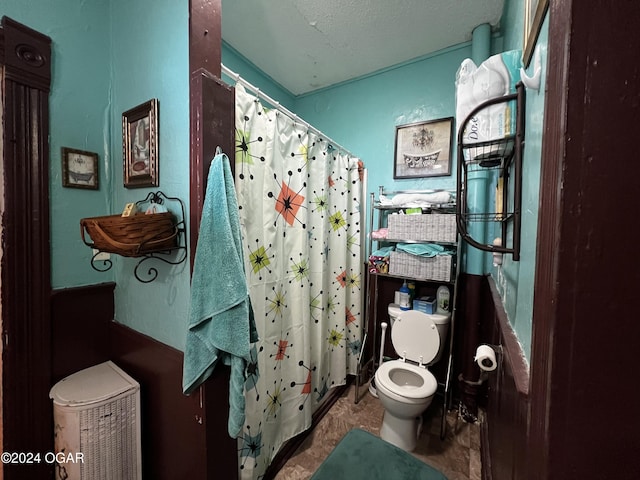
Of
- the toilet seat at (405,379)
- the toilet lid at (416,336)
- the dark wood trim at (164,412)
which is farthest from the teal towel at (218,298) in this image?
the toilet lid at (416,336)

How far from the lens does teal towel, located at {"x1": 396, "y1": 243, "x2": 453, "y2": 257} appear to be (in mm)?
1695

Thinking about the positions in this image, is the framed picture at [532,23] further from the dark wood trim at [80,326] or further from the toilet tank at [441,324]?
the dark wood trim at [80,326]

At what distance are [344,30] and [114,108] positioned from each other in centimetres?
150

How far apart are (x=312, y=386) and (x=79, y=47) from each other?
Answer: 2196 millimetres

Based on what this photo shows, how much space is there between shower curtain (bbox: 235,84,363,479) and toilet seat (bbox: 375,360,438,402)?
385 millimetres

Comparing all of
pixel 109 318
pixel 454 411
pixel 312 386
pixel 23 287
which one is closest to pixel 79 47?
pixel 23 287

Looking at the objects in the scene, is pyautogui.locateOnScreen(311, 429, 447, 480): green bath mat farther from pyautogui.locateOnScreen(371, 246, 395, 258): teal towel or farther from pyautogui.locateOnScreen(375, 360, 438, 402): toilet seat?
pyautogui.locateOnScreen(371, 246, 395, 258): teal towel

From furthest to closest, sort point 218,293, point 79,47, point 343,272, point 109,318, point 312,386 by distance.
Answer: point 343,272
point 312,386
point 109,318
point 79,47
point 218,293

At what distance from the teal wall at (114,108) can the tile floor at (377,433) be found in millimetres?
1037

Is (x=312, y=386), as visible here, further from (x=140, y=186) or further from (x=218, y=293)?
(x=140, y=186)

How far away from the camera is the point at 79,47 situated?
115 centimetres

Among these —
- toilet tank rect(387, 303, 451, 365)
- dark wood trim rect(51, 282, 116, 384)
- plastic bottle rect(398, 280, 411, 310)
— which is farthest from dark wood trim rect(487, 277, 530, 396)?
dark wood trim rect(51, 282, 116, 384)

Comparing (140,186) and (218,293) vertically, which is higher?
(140,186)

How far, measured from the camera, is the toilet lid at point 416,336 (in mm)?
1691
